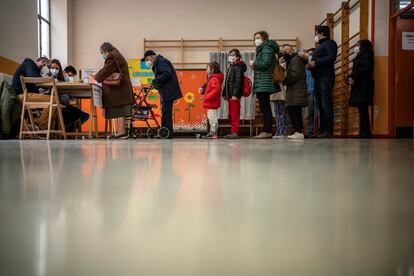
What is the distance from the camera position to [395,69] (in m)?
6.50

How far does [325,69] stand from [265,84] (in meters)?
0.78

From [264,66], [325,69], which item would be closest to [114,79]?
[264,66]

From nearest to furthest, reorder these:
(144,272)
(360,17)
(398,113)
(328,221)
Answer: (144,272), (328,221), (398,113), (360,17)

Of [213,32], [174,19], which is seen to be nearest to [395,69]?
[213,32]

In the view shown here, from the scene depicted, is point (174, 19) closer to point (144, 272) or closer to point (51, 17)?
point (51, 17)

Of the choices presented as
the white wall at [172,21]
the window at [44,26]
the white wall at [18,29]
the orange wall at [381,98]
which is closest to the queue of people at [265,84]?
the white wall at [18,29]

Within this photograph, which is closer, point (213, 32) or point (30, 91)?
point (30, 91)

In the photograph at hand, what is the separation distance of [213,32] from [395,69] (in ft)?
15.9

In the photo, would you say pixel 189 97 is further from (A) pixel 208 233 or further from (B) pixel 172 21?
(A) pixel 208 233

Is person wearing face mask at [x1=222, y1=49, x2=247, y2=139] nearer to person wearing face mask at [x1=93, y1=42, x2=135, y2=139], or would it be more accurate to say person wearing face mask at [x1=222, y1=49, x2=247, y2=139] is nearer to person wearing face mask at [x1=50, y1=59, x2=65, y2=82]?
person wearing face mask at [x1=93, y1=42, x2=135, y2=139]

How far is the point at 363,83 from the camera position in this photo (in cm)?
542

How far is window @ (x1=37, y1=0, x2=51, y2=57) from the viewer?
944 centimetres

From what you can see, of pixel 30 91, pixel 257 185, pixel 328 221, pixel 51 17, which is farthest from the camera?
pixel 51 17

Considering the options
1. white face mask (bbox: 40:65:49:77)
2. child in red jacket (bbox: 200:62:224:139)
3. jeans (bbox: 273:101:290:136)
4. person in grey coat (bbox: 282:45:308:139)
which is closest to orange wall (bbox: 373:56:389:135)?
jeans (bbox: 273:101:290:136)
